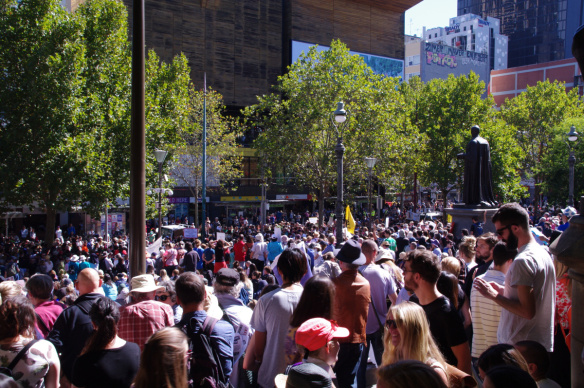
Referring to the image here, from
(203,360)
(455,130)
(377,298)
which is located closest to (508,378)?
(203,360)

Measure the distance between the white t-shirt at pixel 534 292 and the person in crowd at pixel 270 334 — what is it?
5.57 feet

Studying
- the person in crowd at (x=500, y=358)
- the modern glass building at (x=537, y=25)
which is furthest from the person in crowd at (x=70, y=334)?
the modern glass building at (x=537, y=25)

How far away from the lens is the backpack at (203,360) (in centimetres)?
368

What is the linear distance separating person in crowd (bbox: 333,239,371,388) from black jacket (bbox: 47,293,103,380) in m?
2.36

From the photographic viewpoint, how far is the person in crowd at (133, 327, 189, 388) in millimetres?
2867

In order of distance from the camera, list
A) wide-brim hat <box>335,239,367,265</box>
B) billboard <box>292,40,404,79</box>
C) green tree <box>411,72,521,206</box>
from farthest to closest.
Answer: billboard <box>292,40,404,79</box>, green tree <box>411,72,521,206</box>, wide-brim hat <box>335,239,367,265</box>

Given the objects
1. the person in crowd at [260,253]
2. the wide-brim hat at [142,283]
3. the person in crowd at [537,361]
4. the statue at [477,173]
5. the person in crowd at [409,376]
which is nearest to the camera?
the person in crowd at [409,376]

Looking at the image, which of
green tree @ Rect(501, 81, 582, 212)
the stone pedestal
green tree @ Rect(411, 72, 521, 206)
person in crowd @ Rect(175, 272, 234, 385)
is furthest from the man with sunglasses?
green tree @ Rect(501, 81, 582, 212)

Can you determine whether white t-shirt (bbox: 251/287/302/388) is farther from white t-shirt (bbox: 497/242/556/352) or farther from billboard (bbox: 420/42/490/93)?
billboard (bbox: 420/42/490/93)

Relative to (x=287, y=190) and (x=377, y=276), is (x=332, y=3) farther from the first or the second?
(x=377, y=276)

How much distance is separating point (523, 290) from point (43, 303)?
14.8 feet

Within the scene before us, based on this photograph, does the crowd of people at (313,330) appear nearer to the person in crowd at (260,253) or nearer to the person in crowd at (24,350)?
the person in crowd at (24,350)

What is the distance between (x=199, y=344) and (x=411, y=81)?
54204 millimetres

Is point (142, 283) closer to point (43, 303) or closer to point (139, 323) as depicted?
point (139, 323)
